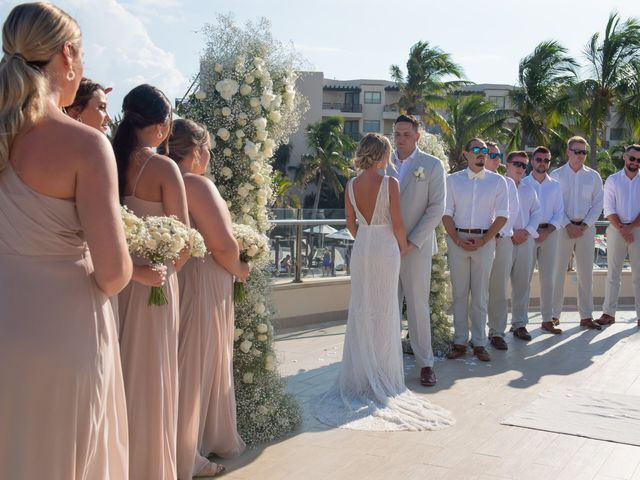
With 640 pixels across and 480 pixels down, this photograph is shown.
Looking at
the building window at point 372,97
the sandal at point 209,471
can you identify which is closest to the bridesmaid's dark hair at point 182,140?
the sandal at point 209,471

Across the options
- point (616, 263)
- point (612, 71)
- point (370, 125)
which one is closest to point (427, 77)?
point (612, 71)

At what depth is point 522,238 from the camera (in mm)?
9492

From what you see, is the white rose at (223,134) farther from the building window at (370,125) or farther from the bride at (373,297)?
the building window at (370,125)

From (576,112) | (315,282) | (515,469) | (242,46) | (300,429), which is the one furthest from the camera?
(576,112)

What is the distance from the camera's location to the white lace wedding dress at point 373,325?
6414 millimetres

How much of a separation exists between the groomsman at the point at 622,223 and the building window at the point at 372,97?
64.5 metres

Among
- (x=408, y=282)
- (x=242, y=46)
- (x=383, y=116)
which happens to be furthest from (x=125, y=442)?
(x=383, y=116)

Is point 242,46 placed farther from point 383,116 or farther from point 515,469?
point 383,116

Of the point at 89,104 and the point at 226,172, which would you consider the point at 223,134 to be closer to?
the point at 226,172

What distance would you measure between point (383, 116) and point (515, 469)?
70476 millimetres

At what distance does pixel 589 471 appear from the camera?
193 inches

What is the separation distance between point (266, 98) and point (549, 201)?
601 centimetres

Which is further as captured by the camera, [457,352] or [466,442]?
[457,352]

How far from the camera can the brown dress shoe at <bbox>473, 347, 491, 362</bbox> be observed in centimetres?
838
